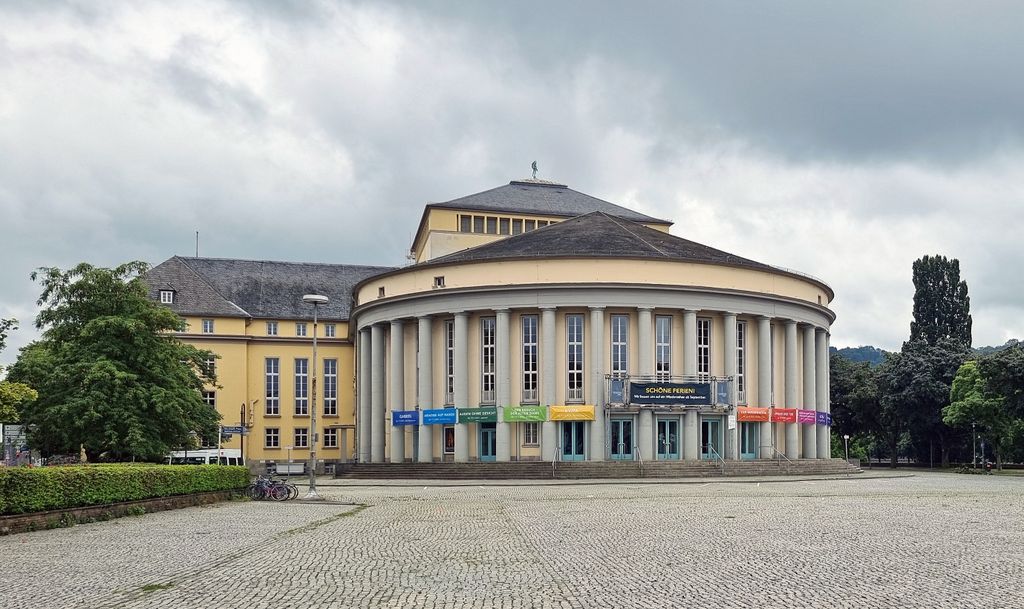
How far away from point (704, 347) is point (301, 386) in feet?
109

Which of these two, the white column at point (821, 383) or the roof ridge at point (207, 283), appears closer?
the white column at point (821, 383)

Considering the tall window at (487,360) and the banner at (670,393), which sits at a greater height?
the tall window at (487,360)

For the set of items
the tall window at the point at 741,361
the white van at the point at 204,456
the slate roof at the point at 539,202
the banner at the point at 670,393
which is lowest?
the white van at the point at 204,456

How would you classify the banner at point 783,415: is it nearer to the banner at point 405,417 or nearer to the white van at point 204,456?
the banner at point 405,417

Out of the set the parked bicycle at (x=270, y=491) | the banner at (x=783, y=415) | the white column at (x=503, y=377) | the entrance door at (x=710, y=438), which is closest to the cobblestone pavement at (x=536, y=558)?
the parked bicycle at (x=270, y=491)

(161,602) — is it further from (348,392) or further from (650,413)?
(348,392)

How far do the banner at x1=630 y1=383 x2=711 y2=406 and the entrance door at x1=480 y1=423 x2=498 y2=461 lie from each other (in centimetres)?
822

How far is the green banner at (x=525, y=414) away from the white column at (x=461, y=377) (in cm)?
267

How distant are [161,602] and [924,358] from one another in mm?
74363

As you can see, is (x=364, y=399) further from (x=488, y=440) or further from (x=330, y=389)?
(x=330, y=389)

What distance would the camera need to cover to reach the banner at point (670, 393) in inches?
Result: 2140

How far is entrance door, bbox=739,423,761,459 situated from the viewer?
192ft

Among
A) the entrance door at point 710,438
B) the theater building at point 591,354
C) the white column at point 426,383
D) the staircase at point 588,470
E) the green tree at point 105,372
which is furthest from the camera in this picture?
the white column at point 426,383

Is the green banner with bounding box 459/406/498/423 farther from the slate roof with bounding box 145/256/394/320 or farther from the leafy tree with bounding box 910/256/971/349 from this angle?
the leafy tree with bounding box 910/256/971/349
